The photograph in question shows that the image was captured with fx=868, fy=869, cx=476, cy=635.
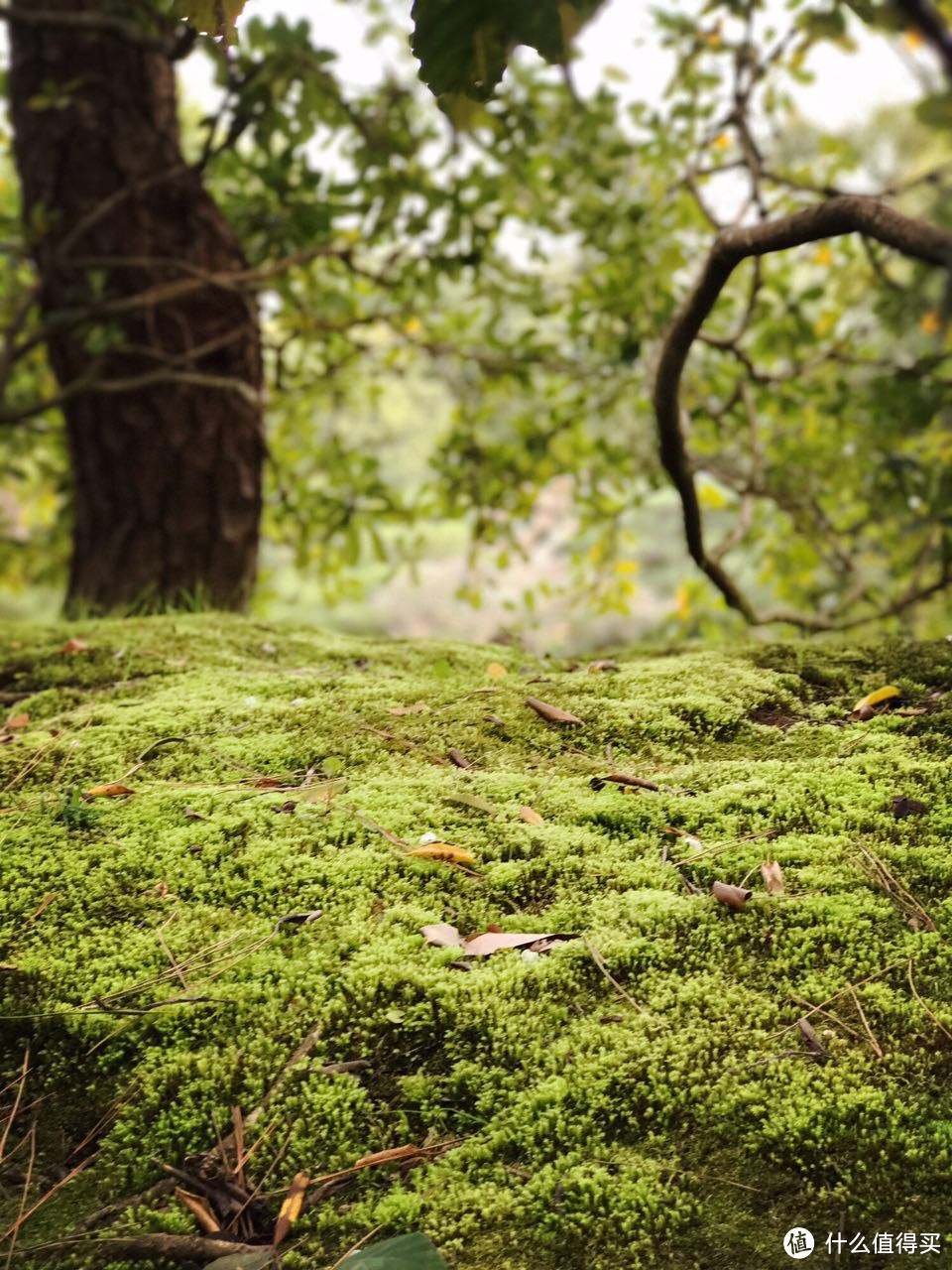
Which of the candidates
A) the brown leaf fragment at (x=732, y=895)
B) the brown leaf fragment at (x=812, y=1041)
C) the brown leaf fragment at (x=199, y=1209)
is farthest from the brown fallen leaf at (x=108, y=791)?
the brown leaf fragment at (x=812, y=1041)

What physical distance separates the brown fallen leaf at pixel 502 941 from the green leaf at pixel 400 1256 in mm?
395

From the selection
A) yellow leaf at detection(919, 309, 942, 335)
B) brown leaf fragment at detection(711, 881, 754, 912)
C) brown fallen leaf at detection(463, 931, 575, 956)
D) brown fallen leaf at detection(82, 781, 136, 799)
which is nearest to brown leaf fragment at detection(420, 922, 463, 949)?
brown fallen leaf at detection(463, 931, 575, 956)

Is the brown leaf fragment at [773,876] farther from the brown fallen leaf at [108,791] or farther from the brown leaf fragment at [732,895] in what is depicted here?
the brown fallen leaf at [108,791]

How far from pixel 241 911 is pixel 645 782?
29.4 inches

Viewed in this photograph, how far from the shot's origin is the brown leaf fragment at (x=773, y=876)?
128cm

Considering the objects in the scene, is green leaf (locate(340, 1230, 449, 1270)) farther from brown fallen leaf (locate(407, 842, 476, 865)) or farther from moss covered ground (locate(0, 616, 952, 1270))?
brown fallen leaf (locate(407, 842, 476, 865))

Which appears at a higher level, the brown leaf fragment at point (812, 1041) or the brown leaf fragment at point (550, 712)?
the brown leaf fragment at point (550, 712)

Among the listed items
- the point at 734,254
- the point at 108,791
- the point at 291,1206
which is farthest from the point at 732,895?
the point at 108,791

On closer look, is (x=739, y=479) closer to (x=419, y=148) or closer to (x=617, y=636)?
(x=419, y=148)

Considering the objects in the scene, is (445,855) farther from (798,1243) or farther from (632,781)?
(798,1243)

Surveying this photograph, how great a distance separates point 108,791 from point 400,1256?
1.02 metres

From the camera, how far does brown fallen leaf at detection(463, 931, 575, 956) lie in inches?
47.8

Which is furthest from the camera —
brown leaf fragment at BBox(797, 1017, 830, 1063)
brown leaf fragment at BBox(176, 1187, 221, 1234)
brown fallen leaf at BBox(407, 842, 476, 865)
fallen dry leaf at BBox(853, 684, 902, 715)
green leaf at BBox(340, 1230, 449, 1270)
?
fallen dry leaf at BBox(853, 684, 902, 715)

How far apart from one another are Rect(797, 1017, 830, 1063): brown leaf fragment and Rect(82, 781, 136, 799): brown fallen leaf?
46.3 inches
